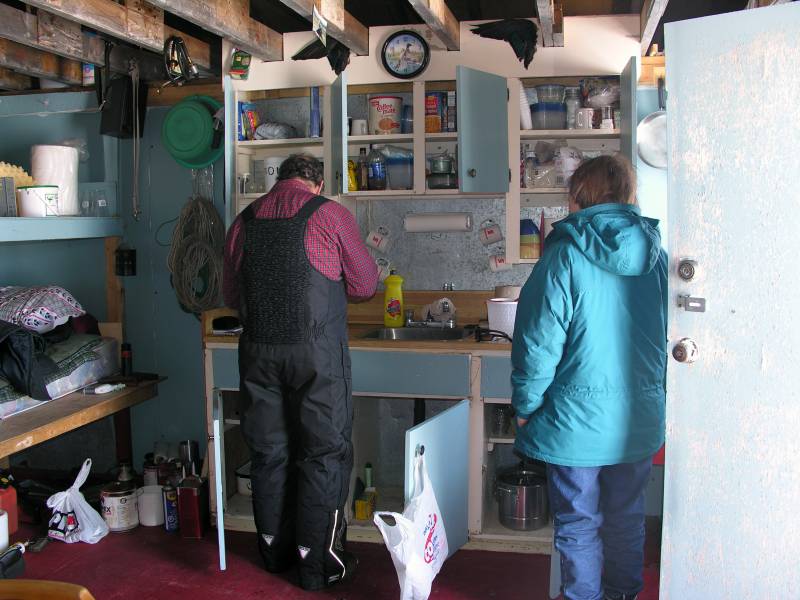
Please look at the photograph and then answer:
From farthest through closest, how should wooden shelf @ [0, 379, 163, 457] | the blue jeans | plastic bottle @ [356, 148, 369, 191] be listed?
plastic bottle @ [356, 148, 369, 191]
wooden shelf @ [0, 379, 163, 457]
the blue jeans

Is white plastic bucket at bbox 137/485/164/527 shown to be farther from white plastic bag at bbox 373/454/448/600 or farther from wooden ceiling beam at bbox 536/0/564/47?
wooden ceiling beam at bbox 536/0/564/47

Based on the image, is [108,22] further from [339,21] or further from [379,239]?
[379,239]

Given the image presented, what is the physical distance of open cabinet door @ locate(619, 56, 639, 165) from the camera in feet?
11.4

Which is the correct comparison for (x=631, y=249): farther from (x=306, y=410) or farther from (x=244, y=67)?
(x=244, y=67)

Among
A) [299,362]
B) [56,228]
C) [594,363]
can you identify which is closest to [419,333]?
[299,362]

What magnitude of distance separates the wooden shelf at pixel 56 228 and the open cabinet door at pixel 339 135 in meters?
1.40

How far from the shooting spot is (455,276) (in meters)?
4.33

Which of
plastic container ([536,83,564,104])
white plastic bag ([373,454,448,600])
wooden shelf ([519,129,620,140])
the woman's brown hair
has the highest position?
plastic container ([536,83,564,104])

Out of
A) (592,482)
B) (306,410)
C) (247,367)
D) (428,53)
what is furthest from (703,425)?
(428,53)

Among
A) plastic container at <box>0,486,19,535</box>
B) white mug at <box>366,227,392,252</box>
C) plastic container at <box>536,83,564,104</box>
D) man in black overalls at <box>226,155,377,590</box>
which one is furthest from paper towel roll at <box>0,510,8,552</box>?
plastic container at <box>536,83,564,104</box>

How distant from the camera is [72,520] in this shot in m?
3.72

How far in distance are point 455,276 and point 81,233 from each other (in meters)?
2.03

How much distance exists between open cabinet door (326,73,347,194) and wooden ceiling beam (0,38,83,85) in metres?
1.59

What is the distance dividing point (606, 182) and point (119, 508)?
110 inches
